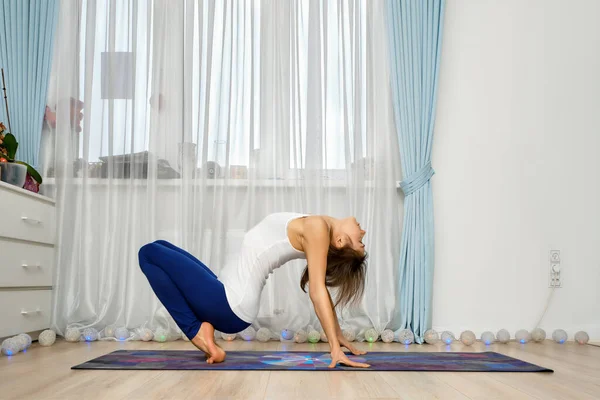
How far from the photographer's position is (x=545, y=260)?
Answer: 4078 millimetres

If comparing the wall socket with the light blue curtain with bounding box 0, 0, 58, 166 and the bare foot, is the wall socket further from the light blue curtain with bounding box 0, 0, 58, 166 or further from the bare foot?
the light blue curtain with bounding box 0, 0, 58, 166

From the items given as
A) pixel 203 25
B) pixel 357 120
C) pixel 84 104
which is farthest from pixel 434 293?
pixel 84 104

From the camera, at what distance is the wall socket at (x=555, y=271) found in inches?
160

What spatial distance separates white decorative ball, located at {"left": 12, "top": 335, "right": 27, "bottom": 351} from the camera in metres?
2.97

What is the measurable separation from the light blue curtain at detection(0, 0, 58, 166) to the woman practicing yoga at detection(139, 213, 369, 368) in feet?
5.89

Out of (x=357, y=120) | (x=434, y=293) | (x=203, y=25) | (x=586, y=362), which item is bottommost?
(x=586, y=362)

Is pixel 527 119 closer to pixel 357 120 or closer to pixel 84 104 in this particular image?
pixel 357 120

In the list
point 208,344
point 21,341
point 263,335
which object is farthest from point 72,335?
point 208,344

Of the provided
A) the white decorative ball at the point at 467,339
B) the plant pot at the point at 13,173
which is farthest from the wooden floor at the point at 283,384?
the plant pot at the point at 13,173

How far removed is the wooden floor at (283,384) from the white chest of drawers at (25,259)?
0.62m

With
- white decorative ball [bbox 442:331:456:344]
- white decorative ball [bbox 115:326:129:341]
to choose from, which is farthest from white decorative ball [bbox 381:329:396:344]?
white decorative ball [bbox 115:326:129:341]

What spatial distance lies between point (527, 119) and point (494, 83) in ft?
1.06

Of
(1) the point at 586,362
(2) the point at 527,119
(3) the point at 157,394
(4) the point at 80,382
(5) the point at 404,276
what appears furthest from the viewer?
(2) the point at 527,119

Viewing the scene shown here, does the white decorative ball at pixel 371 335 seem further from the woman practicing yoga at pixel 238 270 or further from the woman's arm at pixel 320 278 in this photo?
the woman's arm at pixel 320 278
